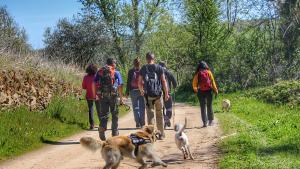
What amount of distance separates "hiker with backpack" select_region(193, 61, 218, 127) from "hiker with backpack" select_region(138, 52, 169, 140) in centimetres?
291

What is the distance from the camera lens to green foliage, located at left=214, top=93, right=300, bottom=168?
891 centimetres

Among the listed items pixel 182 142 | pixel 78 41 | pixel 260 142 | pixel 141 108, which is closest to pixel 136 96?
pixel 141 108

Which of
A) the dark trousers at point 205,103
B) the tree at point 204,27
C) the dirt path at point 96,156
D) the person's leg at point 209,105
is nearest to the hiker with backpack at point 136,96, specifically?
the dirt path at point 96,156

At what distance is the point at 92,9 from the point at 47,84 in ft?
76.7

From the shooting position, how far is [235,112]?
18469 mm

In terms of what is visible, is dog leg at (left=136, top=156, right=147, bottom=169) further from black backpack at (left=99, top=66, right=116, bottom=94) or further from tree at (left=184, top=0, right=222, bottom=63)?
tree at (left=184, top=0, right=222, bottom=63)

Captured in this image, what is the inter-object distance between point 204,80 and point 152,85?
337 cm

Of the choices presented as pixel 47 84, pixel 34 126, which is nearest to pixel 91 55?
pixel 47 84

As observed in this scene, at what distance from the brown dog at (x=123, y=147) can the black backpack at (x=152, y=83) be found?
3.02m

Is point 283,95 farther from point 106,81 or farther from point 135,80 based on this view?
point 106,81

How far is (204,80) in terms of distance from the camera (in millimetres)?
14719

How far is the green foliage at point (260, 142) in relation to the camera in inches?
351

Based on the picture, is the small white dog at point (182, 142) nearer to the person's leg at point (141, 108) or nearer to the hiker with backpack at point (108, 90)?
the hiker with backpack at point (108, 90)

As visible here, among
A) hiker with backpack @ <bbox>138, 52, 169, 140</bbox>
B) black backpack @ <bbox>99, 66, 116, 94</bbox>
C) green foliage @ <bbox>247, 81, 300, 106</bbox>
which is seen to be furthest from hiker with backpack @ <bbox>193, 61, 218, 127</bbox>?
green foliage @ <bbox>247, 81, 300, 106</bbox>
